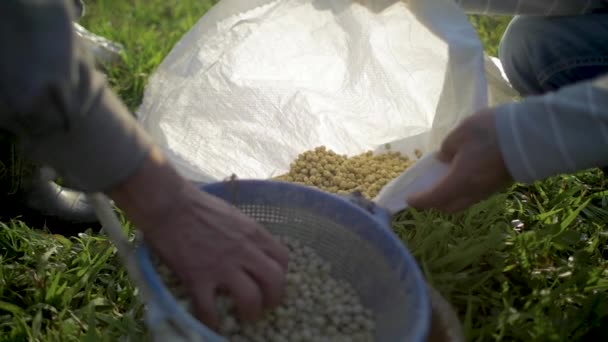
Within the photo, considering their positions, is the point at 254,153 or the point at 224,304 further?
the point at 254,153

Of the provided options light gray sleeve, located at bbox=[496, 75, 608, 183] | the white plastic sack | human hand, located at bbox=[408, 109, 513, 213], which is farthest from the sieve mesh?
the white plastic sack

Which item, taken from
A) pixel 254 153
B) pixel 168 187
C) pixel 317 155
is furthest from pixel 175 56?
pixel 168 187

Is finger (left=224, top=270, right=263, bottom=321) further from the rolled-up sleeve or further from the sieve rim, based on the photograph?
the rolled-up sleeve

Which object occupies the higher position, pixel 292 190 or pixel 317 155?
pixel 292 190

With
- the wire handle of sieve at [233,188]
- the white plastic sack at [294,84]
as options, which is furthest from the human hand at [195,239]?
the white plastic sack at [294,84]

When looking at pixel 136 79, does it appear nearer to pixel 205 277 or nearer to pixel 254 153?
pixel 254 153

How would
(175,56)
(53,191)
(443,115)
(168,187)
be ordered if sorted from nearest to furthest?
(168,187), (443,115), (53,191), (175,56)

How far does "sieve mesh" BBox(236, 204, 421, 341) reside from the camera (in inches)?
35.4

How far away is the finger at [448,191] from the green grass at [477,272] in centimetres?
15

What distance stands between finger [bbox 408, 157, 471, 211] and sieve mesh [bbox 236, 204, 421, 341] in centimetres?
9

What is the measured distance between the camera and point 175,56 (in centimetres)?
148

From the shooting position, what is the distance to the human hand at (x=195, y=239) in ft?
2.62

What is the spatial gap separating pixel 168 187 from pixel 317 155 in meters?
0.68

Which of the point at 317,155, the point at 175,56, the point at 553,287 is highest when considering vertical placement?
the point at 175,56
